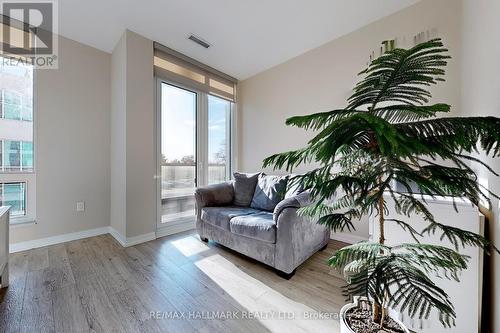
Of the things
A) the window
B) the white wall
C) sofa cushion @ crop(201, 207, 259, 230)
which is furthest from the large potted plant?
the window

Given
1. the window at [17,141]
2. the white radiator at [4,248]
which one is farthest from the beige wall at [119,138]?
the white radiator at [4,248]

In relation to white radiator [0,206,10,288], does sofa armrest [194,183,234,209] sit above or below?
above

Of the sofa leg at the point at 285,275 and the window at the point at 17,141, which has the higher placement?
the window at the point at 17,141

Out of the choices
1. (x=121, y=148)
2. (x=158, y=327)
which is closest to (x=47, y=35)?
(x=121, y=148)

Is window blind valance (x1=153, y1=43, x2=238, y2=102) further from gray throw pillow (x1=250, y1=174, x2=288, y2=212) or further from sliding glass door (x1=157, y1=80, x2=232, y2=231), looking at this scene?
gray throw pillow (x1=250, y1=174, x2=288, y2=212)

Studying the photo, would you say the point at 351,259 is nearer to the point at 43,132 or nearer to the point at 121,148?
the point at 121,148

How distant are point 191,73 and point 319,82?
1971 mm

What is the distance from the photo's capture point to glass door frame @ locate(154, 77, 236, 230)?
114 inches

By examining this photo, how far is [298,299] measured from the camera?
62.6 inches

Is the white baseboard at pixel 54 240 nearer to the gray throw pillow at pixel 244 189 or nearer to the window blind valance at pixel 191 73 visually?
the gray throw pillow at pixel 244 189

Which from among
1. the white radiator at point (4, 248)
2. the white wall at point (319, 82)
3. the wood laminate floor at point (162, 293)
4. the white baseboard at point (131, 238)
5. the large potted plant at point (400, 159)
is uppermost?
the white wall at point (319, 82)

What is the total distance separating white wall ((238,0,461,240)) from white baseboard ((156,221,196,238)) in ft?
4.52

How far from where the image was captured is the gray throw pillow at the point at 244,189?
9.09ft

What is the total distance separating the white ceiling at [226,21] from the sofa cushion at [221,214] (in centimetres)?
226
